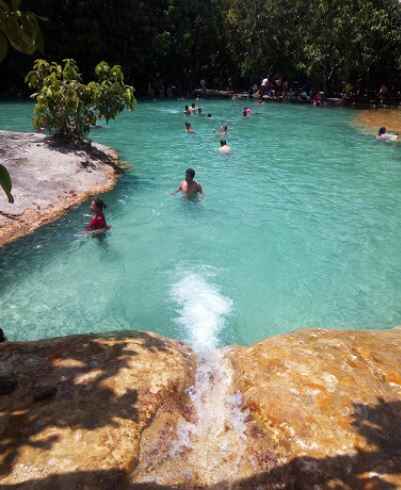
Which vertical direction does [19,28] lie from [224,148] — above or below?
above

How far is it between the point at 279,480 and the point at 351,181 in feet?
51.6

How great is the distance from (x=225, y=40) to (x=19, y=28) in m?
48.4

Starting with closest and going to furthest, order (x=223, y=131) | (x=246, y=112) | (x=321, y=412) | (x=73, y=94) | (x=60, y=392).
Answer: (x=321, y=412) < (x=60, y=392) < (x=73, y=94) < (x=223, y=131) < (x=246, y=112)

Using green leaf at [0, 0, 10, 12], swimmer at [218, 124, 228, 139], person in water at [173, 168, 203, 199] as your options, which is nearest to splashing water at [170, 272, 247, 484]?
green leaf at [0, 0, 10, 12]

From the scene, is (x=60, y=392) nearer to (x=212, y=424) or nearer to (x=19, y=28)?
(x=212, y=424)

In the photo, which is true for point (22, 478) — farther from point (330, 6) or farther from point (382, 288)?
point (330, 6)

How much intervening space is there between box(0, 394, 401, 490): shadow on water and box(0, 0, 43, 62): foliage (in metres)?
3.27

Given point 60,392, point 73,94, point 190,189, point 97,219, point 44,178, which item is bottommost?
point 190,189

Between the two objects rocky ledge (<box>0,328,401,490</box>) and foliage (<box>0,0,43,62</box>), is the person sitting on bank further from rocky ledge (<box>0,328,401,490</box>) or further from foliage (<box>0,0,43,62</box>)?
foliage (<box>0,0,43,62</box>)

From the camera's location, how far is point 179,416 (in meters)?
4.61

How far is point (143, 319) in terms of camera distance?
28.2 ft

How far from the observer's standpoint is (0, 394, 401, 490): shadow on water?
3.47 m

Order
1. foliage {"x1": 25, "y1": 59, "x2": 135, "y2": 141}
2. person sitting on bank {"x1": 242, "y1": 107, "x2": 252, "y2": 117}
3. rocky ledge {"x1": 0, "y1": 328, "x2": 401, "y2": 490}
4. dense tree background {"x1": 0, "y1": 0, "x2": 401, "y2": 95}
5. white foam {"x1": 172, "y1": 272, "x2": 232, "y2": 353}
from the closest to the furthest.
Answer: rocky ledge {"x1": 0, "y1": 328, "x2": 401, "y2": 490} → white foam {"x1": 172, "y1": 272, "x2": 232, "y2": 353} → foliage {"x1": 25, "y1": 59, "x2": 135, "y2": 141} → person sitting on bank {"x1": 242, "y1": 107, "x2": 252, "y2": 117} → dense tree background {"x1": 0, "y1": 0, "x2": 401, "y2": 95}

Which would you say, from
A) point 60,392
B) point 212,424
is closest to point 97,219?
point 60,392
